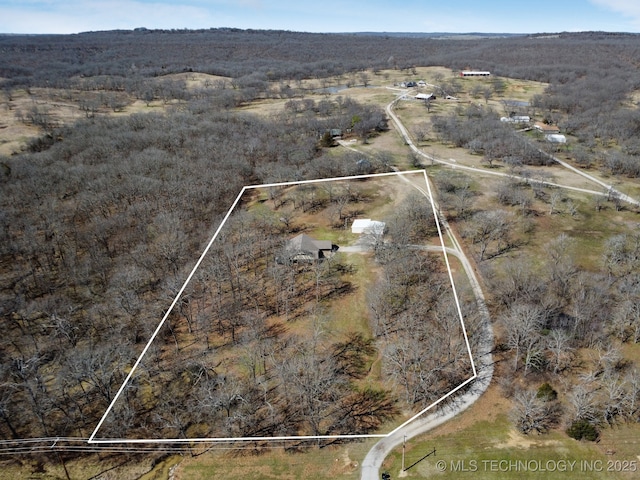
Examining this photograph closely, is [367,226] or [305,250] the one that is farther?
[367,226]

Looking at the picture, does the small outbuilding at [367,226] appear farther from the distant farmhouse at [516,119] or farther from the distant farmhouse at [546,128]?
the distant farmhouse at [516,119]

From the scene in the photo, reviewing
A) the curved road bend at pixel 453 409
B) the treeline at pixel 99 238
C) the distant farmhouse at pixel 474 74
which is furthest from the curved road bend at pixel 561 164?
the distant farmhouse at pixel 474 74

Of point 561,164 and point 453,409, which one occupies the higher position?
point 561,164

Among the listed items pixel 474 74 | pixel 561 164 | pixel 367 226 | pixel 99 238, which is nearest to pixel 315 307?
pixel 367 226

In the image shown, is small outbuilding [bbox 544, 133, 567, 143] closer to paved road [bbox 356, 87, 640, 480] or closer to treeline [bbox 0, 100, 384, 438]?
treeline [bbox 0, 100, 384, 438]

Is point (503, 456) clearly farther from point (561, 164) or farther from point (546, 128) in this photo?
point (546, 128)

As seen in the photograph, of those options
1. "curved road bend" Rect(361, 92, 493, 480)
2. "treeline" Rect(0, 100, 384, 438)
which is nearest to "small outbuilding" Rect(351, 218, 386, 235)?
"curved road bend" Rect(361, 92, 493, 480)
